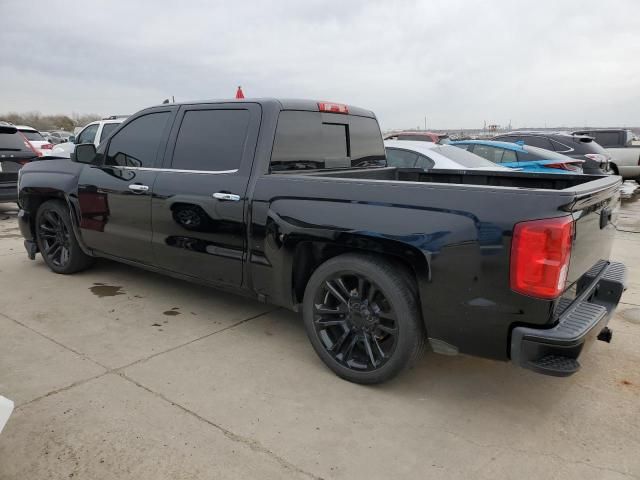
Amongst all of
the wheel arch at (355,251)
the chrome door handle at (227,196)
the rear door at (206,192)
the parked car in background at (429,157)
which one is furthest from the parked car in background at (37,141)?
the wheel arch at (355,251)

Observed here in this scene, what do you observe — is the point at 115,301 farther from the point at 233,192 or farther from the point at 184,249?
the point at 233,192

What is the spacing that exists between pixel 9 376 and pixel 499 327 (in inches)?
119

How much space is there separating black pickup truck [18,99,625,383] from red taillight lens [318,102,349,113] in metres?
0.02

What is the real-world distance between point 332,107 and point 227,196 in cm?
118

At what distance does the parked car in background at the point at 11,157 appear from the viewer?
8.69 m

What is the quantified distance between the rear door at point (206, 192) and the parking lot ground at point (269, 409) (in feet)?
1.90

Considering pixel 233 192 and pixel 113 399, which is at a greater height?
pixel 233 192

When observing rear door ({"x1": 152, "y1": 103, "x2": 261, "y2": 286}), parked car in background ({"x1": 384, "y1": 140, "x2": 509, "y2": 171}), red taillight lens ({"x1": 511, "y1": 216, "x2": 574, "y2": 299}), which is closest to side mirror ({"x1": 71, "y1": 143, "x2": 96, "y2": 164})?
rear door ({"x1": 152, "y1": 103, "x2": 261, "y2": 286})

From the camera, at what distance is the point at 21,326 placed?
4.03 m

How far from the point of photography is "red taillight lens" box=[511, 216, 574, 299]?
7.65 feet

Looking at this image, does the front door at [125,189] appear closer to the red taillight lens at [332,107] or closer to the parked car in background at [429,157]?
the red taillight lens at [332,107]

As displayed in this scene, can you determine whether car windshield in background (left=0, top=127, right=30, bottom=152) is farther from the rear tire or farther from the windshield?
the rear tire

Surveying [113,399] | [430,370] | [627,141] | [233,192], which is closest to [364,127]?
[233,192]

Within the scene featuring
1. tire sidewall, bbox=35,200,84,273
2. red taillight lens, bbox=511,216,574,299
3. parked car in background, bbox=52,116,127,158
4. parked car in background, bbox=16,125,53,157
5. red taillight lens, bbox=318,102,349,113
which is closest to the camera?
red taillight lens, bbox=511,216,574,299
